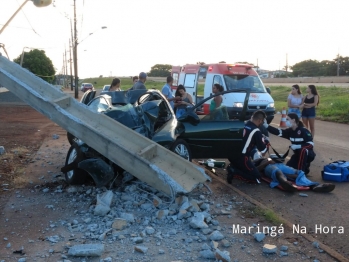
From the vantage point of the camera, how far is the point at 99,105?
8445 mm

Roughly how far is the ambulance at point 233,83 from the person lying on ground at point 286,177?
634 cm

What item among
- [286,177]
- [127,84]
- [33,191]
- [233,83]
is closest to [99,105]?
[33,191]

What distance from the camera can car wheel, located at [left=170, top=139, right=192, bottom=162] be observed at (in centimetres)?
775

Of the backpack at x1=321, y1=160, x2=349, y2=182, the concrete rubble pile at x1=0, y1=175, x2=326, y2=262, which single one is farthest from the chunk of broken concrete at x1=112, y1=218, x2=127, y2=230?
the backpack at x1=321, y1=160, x2=349, y2=182

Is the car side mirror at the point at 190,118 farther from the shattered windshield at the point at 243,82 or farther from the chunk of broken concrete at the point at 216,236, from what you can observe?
the shattered windshield at the point at 243,82

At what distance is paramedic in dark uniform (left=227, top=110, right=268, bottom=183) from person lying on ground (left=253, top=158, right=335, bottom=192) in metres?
0.27

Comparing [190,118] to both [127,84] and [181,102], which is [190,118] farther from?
[127,84]


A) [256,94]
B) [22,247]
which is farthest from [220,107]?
[256,94]

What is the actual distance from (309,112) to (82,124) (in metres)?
8.03

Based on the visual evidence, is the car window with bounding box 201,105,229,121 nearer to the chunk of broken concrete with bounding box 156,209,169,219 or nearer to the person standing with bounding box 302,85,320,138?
the chunk of broken concrete with bounding box 156,209,169,219

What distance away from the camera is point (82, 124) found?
22.0 feet

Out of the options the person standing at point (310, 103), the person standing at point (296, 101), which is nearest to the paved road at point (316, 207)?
the person standing at point (310, 103)

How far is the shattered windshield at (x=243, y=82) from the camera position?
54.0ft

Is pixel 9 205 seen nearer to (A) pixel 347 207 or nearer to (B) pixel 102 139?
(B) pixel 102 139
